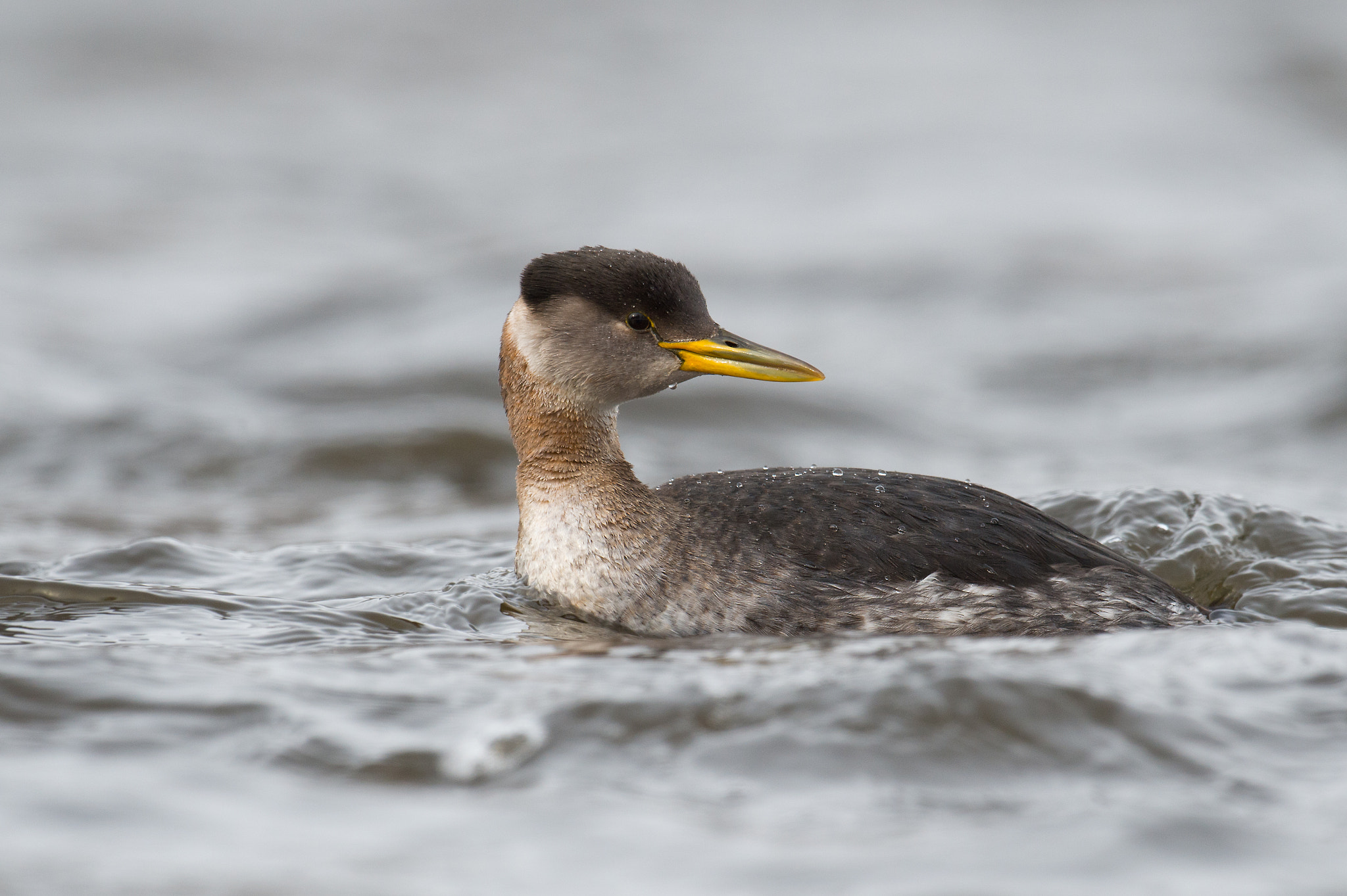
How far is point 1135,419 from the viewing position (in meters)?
11.2

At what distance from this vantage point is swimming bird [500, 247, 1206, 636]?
18.3 ft

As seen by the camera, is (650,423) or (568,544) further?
(650,423)

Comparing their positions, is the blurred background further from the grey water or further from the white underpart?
the white underpart

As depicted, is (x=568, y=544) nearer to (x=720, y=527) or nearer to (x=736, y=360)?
(x=720, y=527)

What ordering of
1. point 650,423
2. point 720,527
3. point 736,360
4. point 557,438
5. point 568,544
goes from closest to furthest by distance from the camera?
1. point 720,527
2. point 568,544
3. point 736,360
4. point 557,438
5. point 650,423

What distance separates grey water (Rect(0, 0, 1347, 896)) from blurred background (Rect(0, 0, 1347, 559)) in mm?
71

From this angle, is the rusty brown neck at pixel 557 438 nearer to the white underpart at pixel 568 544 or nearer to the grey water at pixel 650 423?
the white underpart at pixel 568 544

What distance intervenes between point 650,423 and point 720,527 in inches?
215

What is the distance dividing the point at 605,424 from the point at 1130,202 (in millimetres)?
11913

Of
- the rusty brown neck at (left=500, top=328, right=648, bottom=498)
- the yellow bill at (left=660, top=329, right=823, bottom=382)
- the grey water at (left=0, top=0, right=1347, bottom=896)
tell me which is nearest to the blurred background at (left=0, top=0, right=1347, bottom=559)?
the grey water at (left=0, top=0, right=1347, bottom=896)

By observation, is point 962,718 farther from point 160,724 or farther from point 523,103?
point 523,103

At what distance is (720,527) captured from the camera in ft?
19.4

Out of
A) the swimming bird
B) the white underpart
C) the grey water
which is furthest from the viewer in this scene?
the white underpart

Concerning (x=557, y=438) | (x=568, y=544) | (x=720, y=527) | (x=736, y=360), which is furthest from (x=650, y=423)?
(x=720, y=527)
